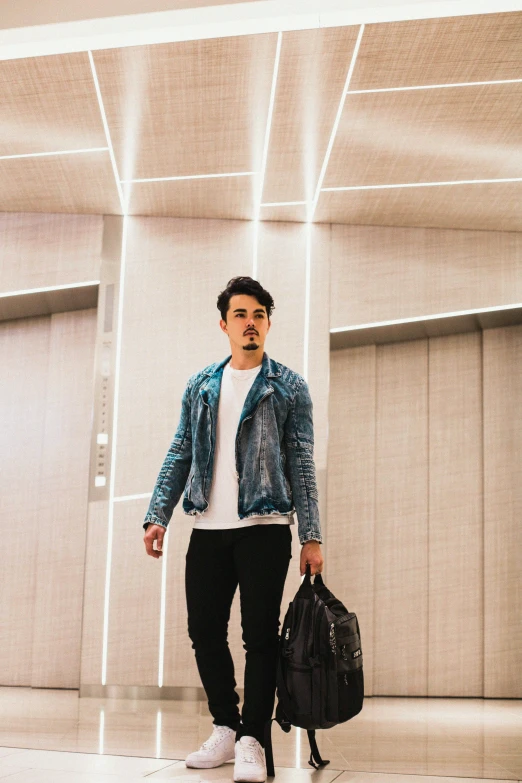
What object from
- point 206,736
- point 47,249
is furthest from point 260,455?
point 47,249

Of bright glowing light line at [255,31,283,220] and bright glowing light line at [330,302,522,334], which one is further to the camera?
bright glowing light line at [330,302,522,334]

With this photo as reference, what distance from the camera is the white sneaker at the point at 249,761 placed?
6.60 ft

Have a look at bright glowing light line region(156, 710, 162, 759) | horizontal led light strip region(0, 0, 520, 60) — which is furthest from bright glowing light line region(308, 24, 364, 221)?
bright glowing light line region(156, 710, 162, 759)

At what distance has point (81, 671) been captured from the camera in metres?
4.01

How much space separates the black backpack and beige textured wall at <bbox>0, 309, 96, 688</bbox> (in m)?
2.49

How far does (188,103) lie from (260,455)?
1.76 meters

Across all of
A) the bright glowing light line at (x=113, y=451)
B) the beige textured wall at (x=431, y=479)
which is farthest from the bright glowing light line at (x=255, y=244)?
the bright glowing light line at (x=113, y=451)

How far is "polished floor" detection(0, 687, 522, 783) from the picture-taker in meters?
2.18

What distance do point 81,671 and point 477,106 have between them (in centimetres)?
320

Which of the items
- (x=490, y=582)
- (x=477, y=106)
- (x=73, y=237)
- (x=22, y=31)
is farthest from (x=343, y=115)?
(x=490, y=582)

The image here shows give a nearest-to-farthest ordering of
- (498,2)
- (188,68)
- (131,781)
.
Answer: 1. (131,781)
2. (498,2)
3. (188,68)

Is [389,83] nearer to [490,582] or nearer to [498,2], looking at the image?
[498,2]

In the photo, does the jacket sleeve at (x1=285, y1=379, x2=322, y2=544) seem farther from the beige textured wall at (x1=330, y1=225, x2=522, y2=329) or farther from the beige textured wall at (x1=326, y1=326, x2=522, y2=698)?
the beige textured wall at (x1=326, y1=326, x2=522, y2=698)

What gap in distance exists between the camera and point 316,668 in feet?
6.84
